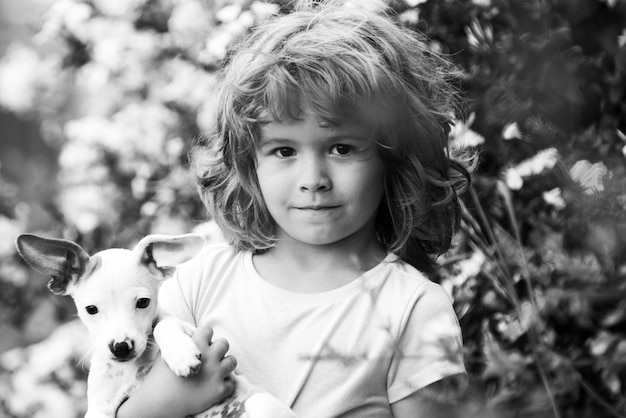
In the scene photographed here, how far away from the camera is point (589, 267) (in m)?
1.33

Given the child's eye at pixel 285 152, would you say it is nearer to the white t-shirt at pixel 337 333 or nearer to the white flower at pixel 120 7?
the white t-shirt at pixel 337 333

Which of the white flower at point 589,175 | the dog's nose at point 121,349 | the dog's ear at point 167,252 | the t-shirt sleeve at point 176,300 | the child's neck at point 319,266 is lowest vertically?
the t-shirt sleeve at point 176,300

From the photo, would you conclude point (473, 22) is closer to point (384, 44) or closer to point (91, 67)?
point (384, 44)

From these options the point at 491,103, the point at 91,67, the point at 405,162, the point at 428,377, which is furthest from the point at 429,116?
the point at 91,67

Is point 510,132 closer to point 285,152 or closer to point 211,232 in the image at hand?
point 285,152

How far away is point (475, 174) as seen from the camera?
2729 mm

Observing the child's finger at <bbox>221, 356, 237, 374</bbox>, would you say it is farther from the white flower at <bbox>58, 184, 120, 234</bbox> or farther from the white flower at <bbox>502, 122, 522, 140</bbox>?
the white flower at <bbox>58, 184, 120, 234</bbox>

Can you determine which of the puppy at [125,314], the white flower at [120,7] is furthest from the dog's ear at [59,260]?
the white flower at [120,7]

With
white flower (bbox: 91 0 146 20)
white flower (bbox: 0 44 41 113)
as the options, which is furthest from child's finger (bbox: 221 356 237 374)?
white flower (bbox: 0 44 41 113)

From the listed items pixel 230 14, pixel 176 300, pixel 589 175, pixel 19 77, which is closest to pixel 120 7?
pixel 19 77

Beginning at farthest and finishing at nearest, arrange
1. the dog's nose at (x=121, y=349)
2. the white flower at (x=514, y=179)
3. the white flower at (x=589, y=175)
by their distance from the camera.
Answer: the white flower at (x=514, y=179), the dog's nose at (x=121, y=349), the white flower at (x=589, y=175)

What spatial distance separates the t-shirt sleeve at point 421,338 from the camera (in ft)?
6.53

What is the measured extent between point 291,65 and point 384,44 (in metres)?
0.23

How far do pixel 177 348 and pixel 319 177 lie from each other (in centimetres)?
47
